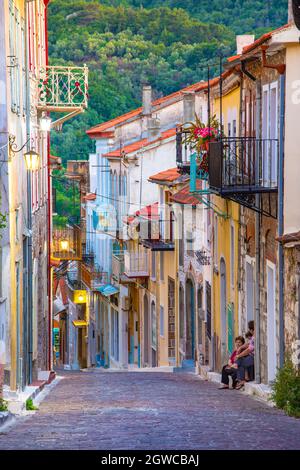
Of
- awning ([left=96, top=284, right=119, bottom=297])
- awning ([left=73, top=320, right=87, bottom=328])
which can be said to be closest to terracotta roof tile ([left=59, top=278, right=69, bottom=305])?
awning ([left=73, top=320, right=87, bottom=328])

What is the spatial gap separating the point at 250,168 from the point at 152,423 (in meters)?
8.96

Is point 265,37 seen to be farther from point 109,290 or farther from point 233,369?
point 109,290

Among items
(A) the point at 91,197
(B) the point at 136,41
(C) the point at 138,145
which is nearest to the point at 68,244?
(A) the point at 91,197

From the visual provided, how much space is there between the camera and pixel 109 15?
9569 cm

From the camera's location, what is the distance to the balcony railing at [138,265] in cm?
4334

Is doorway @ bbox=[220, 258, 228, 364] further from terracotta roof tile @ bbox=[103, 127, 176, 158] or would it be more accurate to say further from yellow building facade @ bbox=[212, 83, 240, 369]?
terracotta roof tile @ bbox=[103, 127, 176, 158]

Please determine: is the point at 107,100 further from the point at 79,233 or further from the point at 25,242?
the point at 25,242

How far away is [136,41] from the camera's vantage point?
93.1m

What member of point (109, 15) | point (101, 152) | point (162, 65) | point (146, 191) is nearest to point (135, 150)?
point (146, 191)

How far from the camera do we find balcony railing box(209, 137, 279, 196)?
67.3 ft

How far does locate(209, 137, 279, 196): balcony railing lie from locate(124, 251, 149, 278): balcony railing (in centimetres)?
2048

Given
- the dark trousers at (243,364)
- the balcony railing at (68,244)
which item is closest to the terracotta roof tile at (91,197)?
the balcony railing at (68,244)

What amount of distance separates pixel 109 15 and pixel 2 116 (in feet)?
255

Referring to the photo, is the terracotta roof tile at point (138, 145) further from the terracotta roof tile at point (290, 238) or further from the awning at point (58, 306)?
the terracotta roof tile at point (290, 238)
